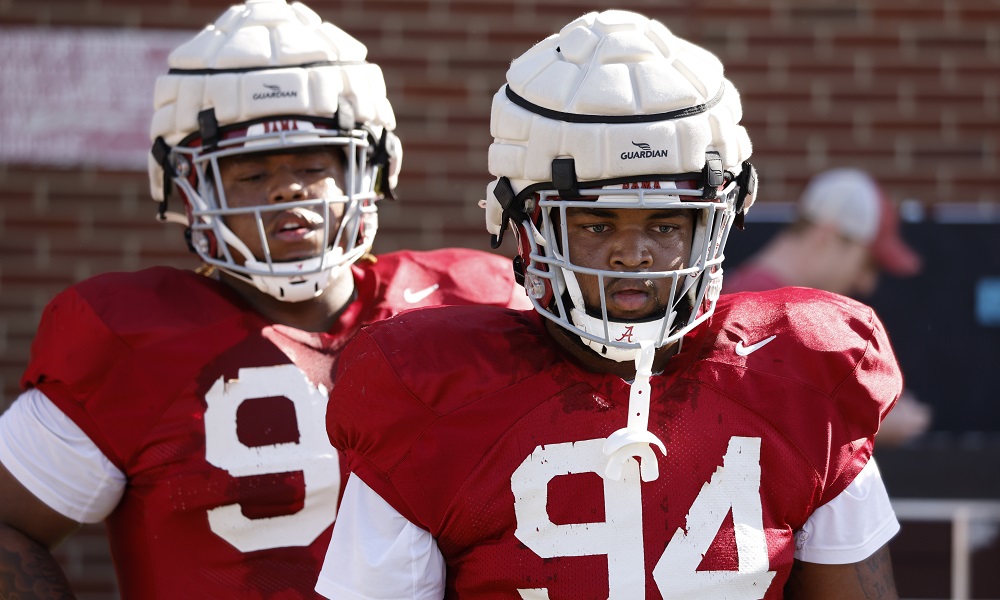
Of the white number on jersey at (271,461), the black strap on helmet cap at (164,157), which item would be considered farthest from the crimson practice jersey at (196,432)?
the black strap on helmet cap at (164,157)

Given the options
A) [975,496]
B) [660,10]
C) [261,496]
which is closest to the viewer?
[261,496]

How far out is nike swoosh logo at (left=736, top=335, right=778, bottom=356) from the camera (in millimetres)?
2096

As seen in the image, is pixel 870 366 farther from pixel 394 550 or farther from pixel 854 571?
pixel 394 550

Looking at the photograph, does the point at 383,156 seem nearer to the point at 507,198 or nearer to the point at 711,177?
the point at 507,198

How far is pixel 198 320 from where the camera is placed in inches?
102

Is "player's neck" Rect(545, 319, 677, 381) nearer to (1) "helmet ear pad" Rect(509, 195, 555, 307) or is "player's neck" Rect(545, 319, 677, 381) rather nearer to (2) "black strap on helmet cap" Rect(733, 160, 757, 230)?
(1) "helmet ear pad" Rect(509, 195, 555, 307)

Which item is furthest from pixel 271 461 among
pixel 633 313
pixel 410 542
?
pixel 633 313

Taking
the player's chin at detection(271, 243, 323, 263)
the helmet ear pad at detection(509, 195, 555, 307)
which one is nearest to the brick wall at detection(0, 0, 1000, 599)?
the player's chin at detection(271, 243, 323, 263)

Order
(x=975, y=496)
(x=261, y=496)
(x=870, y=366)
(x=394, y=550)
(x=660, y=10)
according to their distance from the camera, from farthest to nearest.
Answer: (x=660, y=10), (x=975, y=496), (x=261, y=496), (x=870, y=366), (x=394, y=550)

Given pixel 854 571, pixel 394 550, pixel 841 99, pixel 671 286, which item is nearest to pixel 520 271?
pixel 671 286

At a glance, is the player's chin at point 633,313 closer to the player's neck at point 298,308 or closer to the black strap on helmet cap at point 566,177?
the black strap on helmet cap at point 566,177

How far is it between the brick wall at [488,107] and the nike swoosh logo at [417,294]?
206 centimetres

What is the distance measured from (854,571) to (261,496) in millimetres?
1023

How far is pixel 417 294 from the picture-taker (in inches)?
108
